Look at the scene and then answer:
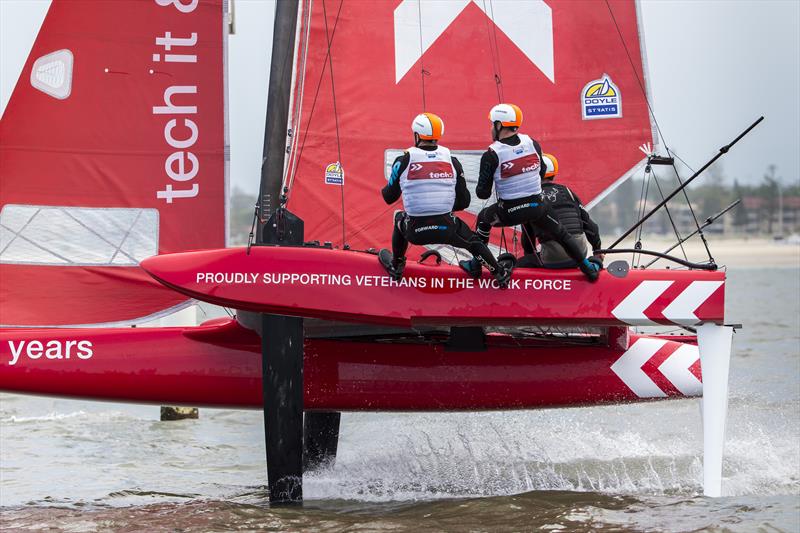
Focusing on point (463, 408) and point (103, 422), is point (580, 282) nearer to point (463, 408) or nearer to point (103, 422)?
point (463, 408)

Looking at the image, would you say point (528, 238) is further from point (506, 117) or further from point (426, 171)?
point (426, 171)

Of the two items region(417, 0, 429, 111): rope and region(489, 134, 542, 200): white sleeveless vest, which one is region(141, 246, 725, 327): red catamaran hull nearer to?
region(489, 134, 542, 200): white sleeveless vest

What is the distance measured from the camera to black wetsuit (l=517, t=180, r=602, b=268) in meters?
7.58

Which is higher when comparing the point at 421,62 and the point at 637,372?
the point at 421,62

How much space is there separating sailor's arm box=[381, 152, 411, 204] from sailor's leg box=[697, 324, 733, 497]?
2132 mm

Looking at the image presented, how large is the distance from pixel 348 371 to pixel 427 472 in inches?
46.1

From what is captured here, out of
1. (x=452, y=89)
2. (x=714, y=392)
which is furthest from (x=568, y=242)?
(x=452, y=89)

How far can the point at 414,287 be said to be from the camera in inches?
279

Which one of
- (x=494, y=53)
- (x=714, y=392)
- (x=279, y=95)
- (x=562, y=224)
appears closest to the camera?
(x=714, y=392)

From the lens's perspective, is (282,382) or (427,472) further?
(427,472)

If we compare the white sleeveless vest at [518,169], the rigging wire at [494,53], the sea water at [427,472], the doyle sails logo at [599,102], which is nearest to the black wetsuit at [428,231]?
the white sleeveless vest at [518,169]

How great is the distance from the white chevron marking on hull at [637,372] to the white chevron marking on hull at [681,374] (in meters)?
0.12

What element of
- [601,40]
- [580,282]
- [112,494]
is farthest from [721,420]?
[112,494]

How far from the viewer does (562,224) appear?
7633 millimetres
